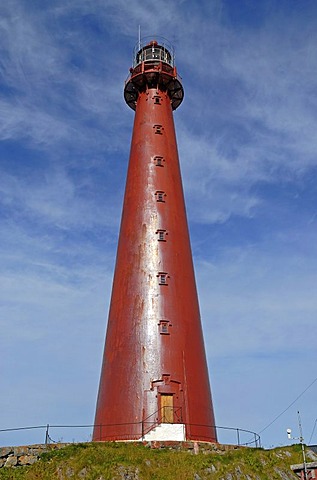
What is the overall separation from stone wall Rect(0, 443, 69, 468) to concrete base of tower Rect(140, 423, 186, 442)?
133 inches

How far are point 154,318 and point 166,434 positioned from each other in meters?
4.58

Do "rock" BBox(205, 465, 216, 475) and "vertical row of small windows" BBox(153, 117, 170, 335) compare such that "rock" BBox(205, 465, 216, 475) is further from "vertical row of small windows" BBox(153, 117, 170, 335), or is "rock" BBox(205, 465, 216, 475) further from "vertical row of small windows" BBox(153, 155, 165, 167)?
"vertical row of small windows" BBox(153, 155, 165, 167)

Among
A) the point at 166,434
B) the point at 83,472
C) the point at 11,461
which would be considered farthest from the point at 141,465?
the point at 11,461

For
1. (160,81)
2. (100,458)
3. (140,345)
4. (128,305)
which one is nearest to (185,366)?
(140,345)

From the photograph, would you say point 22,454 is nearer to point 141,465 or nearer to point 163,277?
point 141,465

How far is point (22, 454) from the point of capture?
18312 mm

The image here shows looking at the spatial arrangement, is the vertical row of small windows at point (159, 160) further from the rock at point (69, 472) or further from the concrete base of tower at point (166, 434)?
the rock at point (69, 472)

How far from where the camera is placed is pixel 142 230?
24.4 metres

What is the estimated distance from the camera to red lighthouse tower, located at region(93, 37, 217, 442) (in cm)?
2098

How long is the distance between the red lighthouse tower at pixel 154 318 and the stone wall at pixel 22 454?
3.31 meters

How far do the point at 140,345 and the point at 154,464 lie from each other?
514cm

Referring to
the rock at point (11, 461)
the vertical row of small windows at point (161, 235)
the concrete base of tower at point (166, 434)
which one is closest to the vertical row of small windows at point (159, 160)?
the vertical row of small windows at point (161, 235)

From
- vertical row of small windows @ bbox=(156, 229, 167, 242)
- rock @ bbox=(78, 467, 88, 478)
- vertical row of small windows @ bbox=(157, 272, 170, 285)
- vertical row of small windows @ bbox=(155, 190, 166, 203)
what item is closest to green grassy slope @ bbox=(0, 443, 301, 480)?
rock @ bbox=(78, 467, 88, 478)

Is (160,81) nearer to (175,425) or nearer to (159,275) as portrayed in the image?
(159,275)
